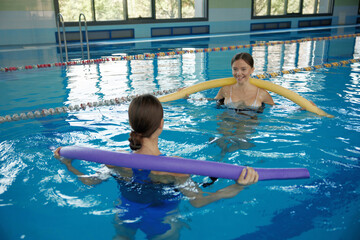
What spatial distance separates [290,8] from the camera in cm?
2134

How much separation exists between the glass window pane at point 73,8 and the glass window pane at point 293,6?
12.8 m

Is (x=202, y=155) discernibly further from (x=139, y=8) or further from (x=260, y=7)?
(x=260, y=7)

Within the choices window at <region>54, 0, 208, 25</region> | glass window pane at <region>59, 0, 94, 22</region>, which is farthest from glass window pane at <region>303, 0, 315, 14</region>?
glass window pane at <region>59, 0, 94, 22</region>

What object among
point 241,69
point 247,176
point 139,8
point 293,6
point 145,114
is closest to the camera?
point 145,114

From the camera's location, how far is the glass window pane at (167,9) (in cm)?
1716

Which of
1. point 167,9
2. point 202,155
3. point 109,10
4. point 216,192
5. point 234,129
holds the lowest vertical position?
point 202,155

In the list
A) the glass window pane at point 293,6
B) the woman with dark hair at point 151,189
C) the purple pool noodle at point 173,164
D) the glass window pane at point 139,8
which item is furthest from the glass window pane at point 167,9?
the purple pool noodle at point 173,164

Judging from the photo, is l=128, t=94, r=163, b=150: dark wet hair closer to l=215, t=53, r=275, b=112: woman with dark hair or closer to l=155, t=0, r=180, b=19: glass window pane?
l=215, t=53, r=275, b=112: woman with dark hair

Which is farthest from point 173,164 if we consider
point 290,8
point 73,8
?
point 290,8

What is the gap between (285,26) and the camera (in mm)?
21094

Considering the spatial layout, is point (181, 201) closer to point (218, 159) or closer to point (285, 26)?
point (218, 159)

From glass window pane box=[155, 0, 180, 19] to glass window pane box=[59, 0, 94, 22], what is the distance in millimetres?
3626

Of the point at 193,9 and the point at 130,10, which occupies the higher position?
the point at 193,9

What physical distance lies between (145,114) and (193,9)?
17.7 metres
